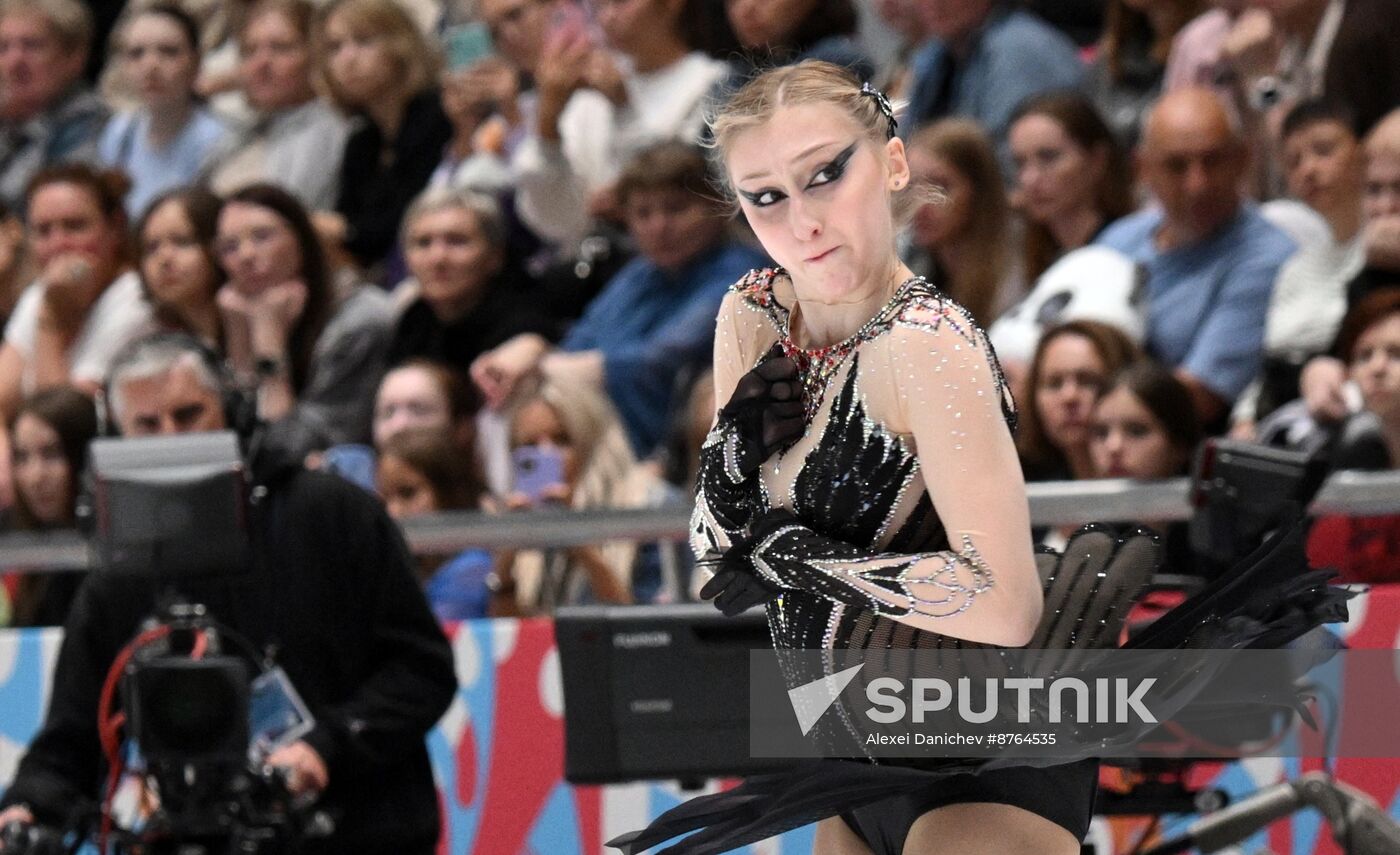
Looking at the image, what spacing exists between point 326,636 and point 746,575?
1630 millimetres

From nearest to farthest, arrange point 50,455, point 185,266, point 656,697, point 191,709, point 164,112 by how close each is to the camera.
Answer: point 191,709 < point 656,697 < point 50,455 < point 185,266 < point 164,112

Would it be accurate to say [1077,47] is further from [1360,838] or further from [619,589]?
[1360,838]

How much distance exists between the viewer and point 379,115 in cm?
746

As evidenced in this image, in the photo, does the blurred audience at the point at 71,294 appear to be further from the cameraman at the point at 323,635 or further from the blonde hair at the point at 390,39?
the cameraman at the point at 323,635

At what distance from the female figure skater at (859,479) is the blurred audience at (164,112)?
18.4 feet

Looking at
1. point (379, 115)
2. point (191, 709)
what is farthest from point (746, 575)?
point (379, 115)

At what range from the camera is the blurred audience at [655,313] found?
5.95 metres

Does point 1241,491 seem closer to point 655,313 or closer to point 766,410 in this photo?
point 766,410

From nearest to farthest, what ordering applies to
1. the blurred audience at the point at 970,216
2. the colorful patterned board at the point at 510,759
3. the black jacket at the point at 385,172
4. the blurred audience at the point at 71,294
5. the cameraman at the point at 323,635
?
the cameraman at the point at 323,635 → the colorful patterned board at the point at 510,759 → the blurred audience at the point at 970,216 → the blurred audience at the point at 71,294 → the black jacket at the point at 385,172

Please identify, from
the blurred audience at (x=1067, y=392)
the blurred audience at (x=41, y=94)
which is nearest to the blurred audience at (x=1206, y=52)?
the blurred audience at (x=1067, y=392)

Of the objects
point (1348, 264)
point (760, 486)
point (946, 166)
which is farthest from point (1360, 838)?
point (946, 166)

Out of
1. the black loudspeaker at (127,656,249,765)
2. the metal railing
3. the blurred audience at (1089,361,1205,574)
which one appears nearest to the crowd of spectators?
the blurred audience at (1089,361,1205,574)

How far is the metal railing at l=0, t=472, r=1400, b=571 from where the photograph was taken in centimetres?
419

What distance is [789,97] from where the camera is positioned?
257 centimetres
